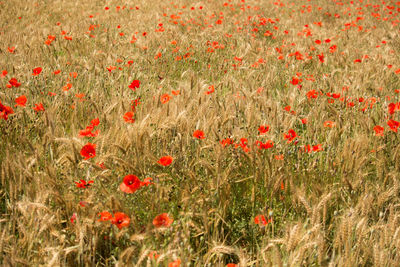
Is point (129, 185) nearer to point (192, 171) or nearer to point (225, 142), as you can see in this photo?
point (192, 171)

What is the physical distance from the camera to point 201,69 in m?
3.56

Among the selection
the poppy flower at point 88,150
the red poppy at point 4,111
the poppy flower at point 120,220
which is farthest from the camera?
the red poppy at point 4,111

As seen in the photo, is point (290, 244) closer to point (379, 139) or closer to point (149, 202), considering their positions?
point (149, 202)

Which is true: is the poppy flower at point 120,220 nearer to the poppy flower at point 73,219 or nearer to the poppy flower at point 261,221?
the poppy flower at point 73,219

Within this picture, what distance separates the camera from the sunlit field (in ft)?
3.67

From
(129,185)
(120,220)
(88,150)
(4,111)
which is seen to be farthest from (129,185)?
(4,111)

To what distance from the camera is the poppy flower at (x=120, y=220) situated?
Answer: 3.63 ft

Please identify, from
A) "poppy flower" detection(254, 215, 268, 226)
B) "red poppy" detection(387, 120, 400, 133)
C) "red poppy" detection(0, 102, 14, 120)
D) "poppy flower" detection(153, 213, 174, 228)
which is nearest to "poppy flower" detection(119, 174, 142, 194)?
"poppy flower" detection(153, 213, 174, 228)

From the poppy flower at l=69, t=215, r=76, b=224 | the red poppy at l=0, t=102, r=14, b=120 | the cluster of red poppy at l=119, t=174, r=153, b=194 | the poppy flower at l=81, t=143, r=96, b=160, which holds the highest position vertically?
the red poppy at l=0, t=102, r=14, b=120

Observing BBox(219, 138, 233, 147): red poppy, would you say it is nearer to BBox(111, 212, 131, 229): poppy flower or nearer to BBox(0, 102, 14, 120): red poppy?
BBox(111, 212, 131, 229): poppy flower

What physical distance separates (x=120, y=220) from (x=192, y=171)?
1.52 feet

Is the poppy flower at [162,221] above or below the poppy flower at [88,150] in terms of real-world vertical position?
below

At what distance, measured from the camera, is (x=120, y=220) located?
113 centimetres

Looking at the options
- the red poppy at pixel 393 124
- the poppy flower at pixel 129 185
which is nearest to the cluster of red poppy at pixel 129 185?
A: the poppy flower at pixel 129 185
